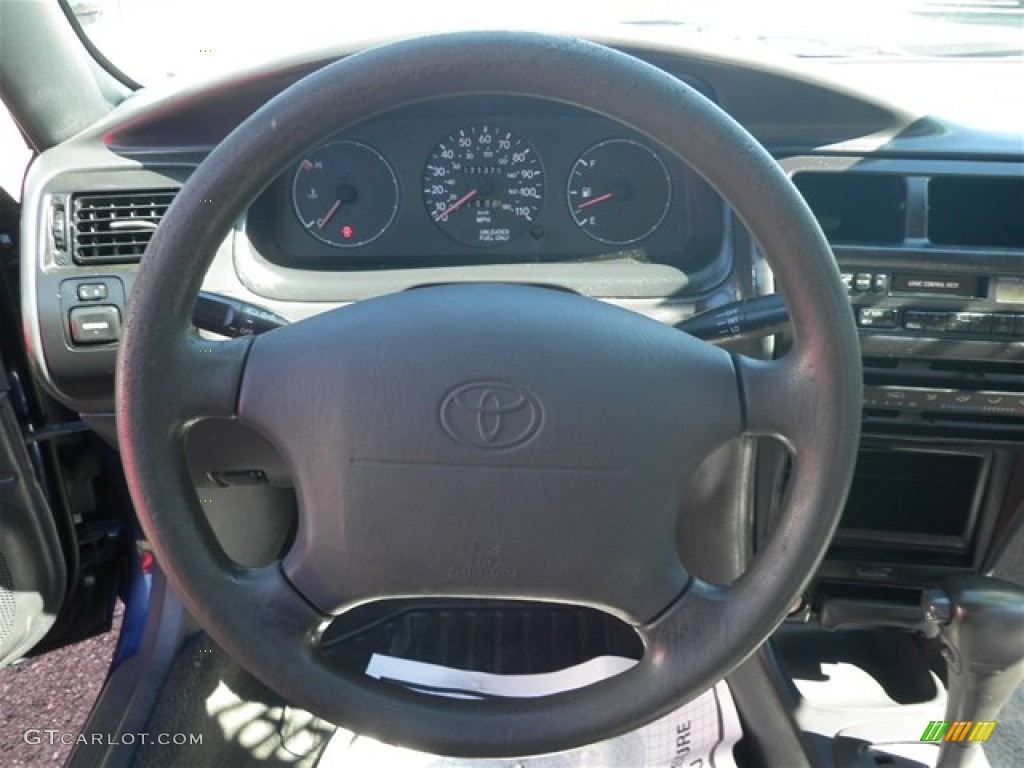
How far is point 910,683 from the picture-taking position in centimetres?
178

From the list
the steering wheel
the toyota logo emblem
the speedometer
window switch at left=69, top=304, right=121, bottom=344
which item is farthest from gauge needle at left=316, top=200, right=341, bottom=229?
the toyota logo emblem

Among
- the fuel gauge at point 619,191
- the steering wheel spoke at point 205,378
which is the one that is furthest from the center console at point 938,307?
the steering wheel spoke at point 205,378

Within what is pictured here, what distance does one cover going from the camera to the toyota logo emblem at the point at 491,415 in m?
0.90

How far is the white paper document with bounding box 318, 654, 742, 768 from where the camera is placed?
1600 millimetres

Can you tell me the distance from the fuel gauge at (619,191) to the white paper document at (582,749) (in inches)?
28.4

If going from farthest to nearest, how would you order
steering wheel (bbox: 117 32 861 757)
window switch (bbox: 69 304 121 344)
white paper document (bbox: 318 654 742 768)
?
white paper document (bbox: 318 654 742 768), window switch (bbox: 69 304 121 344), steering wheel (bbox: 117 32 861 757)

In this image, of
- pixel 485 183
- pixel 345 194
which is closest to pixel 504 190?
pixel 485 183

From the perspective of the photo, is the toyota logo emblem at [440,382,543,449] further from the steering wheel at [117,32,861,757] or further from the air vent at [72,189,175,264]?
the air vent at [72,189,175,264]

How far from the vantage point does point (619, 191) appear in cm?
145

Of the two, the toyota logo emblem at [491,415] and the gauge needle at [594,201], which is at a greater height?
the gauge needle at [594,201]

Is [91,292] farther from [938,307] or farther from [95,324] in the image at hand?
[938,307]

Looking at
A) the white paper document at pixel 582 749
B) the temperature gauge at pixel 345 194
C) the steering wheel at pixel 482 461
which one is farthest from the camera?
the white paper document at pixel 582 749

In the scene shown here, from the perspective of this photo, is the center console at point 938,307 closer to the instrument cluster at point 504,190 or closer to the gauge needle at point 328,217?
the instrument cluster at point 504,190

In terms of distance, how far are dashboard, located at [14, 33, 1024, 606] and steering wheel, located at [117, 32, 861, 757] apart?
383 millimetres
